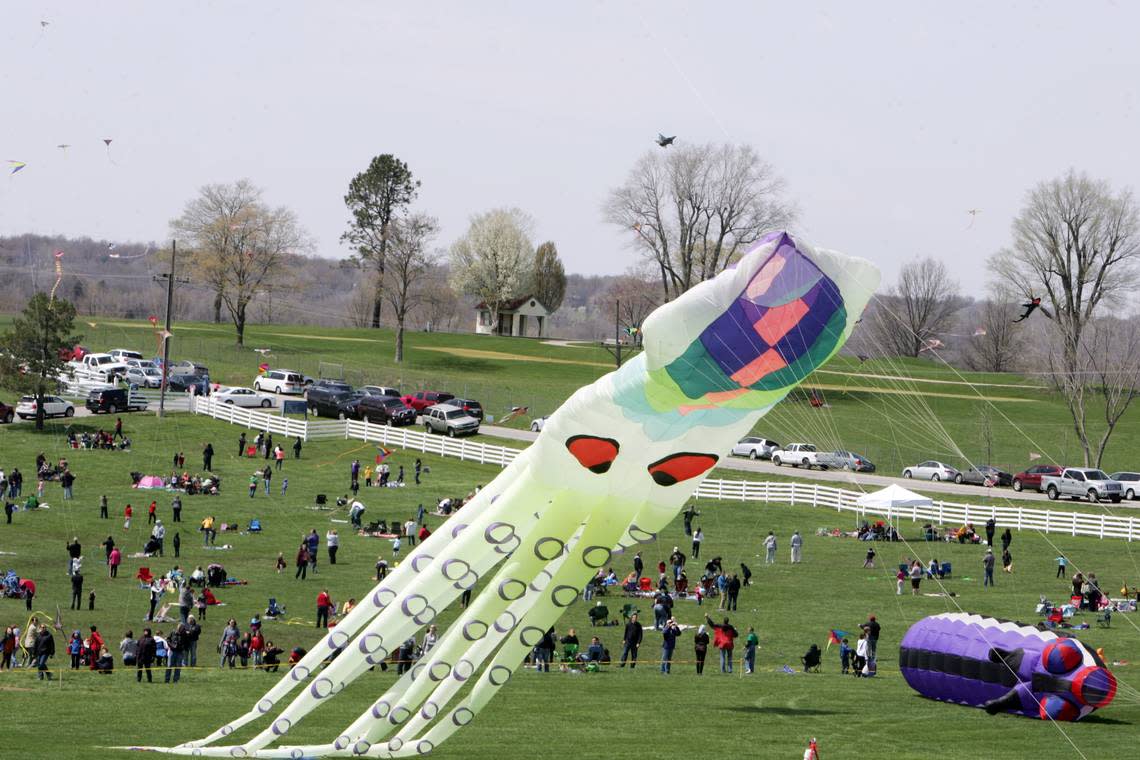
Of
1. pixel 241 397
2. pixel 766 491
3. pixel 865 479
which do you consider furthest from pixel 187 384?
pixel 865 479

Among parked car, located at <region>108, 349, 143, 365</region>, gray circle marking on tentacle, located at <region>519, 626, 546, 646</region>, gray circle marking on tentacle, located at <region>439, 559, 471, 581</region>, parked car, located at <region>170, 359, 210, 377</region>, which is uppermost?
parked car, located at <region>108, 349, 143, 365</region>

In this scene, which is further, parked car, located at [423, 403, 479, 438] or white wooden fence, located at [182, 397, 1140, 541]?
parked car, located at [423, 403, 479, 438]

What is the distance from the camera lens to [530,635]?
1608 centimetres

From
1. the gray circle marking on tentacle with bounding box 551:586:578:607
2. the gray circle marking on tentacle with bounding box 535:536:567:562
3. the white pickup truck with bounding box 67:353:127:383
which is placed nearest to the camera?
the gray circle marking on tentacle with bounding box 535:536:567:562

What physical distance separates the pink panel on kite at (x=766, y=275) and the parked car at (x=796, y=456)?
41.9 m

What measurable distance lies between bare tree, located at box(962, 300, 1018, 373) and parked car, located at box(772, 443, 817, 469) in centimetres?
4027

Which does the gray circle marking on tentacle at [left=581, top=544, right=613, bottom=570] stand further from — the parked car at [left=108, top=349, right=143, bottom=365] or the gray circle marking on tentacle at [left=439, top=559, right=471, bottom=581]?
the parked car at [left=108, top=349, right=143, bottom=365]

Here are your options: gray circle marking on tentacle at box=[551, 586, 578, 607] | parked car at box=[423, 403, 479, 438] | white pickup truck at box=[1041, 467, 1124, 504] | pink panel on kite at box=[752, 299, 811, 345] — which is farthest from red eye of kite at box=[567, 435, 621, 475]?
parked car at box=[423, 403, 479, 438]

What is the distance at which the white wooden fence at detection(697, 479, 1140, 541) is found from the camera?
43.0 metres

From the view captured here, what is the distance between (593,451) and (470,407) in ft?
150

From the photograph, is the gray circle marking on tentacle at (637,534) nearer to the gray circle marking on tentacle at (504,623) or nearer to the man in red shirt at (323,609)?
the gray circle marking on tentacle at (504,623)

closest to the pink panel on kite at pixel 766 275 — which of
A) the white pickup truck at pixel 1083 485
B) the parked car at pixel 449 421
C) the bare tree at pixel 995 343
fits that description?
the white pickup truck at pixel 1083 485

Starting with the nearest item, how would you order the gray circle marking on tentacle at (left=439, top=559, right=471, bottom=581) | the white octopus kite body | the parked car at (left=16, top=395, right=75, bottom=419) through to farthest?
the white octopus kite body, the gray circle marking on tentacle at (left=439, top=559, right=471, bottom=581), the parked car at (left=16, top=395, right=75, bottom=419)

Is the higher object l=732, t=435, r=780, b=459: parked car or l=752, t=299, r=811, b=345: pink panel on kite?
l=752, t=299, r=811, b=345: pink panel on kite
